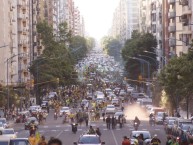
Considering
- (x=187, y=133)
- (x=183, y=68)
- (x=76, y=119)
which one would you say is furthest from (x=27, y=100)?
(x=187, y=133)

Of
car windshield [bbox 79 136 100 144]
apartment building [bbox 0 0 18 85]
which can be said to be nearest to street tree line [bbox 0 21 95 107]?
apartment building [bbox 0 0 18 85]

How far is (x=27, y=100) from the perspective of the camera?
10088 centimetres

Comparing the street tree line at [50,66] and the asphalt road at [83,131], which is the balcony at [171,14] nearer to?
the street tree line at [50,66]

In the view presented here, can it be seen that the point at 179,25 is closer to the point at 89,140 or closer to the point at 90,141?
the point at 89,140

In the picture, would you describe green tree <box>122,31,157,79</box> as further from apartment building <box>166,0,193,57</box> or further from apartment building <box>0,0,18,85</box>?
apartment building <box>0,0,18,85</box>

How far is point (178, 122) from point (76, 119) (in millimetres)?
24929

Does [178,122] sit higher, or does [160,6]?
[160,6]

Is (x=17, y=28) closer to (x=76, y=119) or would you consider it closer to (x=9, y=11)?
(x=9, y=11)

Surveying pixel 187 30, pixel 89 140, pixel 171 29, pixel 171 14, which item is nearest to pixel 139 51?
pixel 171 29

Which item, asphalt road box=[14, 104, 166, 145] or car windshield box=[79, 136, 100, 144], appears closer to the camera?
car windshield box=[79, 136, 100, 144]

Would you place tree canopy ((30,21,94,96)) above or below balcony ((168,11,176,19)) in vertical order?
Answer: below

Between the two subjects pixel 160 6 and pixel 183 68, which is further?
pixel 160 6

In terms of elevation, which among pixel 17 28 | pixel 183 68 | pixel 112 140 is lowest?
pixel 112 140

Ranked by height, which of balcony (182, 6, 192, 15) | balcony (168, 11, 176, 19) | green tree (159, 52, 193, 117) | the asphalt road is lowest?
the asphalt road
